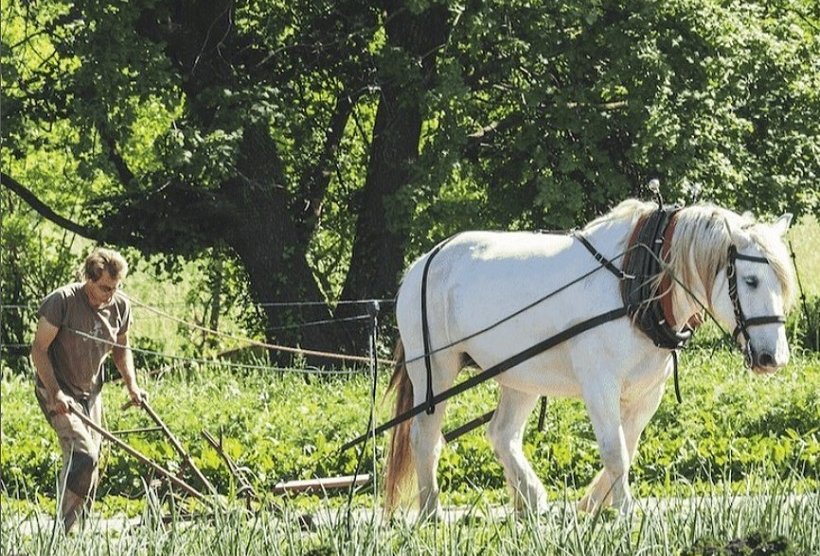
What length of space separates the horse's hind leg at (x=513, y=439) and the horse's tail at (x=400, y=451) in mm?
463

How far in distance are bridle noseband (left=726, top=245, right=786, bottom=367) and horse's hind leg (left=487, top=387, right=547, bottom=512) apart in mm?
1508

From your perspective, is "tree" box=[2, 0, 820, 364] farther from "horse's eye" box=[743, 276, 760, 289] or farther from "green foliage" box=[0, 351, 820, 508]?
"horse's eye" box=[743, 276, 760, 289]

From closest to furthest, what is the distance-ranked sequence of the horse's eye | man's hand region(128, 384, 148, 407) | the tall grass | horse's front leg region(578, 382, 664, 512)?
the tall grass < the horse's eye < horse's front leg region(578, 382, 664, 512) < man's hand region(128, 384, 148, 407)

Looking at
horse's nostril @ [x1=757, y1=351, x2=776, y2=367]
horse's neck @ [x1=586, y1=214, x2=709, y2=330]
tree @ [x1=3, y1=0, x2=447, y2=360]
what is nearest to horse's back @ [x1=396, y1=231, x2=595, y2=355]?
horse's neck @ [x1=586, y1=214, x2=709, y2=330]

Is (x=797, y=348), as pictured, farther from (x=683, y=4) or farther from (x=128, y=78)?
(x=128, y=78)

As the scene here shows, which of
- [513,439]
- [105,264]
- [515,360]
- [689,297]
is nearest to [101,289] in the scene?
[105,264]

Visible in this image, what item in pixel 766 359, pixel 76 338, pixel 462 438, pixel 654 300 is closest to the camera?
pixel 766 359

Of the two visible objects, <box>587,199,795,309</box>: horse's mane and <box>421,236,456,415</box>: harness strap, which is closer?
<box>587,199,795,309</box>: horse's mane

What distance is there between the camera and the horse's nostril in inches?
317

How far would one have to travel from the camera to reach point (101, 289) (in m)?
9.10

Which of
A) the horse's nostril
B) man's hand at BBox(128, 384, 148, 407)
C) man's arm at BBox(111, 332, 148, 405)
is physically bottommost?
the horse's nostril

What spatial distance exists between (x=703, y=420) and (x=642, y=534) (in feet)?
20.6

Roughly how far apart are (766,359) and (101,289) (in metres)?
3.41

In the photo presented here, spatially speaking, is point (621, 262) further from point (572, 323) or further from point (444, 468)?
point (444, 468)
